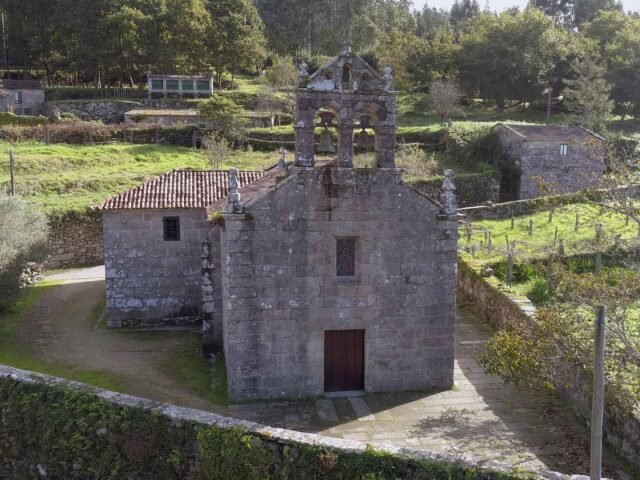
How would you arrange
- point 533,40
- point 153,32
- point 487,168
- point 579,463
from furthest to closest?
point 153,32, point 533,40, point 487,168, point 579,463

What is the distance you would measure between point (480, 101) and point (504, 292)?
4719 cm

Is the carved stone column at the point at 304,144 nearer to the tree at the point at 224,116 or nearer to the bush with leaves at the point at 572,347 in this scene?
the bush with leaves at the point at 572,347

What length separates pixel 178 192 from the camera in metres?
19.5

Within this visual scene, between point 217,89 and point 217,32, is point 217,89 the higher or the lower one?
the lower one

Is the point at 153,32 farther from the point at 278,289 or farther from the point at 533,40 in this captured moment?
the point at 278,289

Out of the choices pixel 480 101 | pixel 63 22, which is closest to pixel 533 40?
pixel 480 101

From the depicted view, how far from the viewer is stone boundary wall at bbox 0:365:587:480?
9.26 metres

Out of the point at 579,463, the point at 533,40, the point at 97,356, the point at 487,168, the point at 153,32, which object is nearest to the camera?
the point at 579,463

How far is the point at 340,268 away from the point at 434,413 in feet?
12.0

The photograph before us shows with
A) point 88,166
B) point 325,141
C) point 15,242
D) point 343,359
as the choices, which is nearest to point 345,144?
point 325,141

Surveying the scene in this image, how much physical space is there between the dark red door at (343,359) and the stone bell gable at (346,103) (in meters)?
3.84

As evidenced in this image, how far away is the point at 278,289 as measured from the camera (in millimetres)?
13242

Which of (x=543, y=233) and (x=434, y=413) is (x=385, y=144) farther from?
(x=543, y=233)

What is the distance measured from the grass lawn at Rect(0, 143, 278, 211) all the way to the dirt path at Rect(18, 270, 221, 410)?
8284 millimetres
